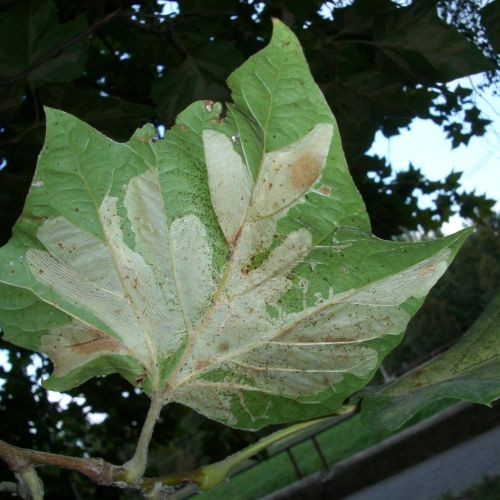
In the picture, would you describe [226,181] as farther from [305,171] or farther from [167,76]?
[167,76]

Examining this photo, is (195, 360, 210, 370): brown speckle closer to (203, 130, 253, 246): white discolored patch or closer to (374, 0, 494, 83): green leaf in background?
(203, 130, 253, 246): white discolored patch

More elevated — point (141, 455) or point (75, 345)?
point (75, 345)

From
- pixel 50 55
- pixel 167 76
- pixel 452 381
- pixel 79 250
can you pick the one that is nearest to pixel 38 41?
pixel 50 55

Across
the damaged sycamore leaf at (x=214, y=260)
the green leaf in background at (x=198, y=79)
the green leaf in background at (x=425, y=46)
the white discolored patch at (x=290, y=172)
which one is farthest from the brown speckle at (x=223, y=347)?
the green leaf in background at (x=198, y=79)

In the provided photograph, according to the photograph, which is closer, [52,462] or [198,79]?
[52,462]

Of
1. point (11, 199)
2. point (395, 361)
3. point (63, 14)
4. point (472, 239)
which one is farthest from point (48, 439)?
point (395, 361)

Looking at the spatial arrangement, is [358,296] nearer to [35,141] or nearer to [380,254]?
[380,254]
